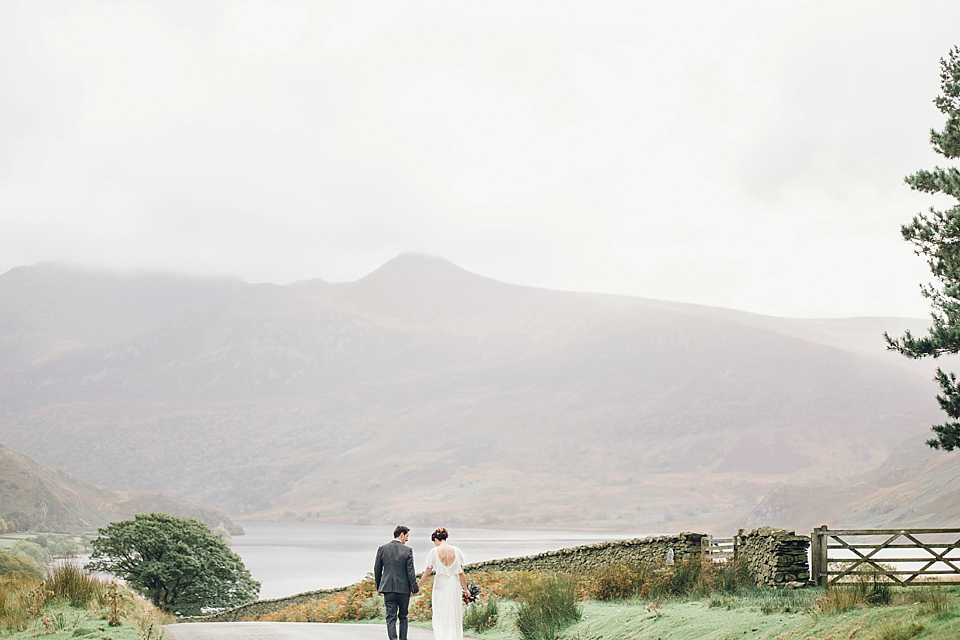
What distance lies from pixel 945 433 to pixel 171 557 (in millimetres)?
36910

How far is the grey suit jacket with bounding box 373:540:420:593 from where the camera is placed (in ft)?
44.2

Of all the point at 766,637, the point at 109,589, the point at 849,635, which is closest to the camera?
the point at 849,635

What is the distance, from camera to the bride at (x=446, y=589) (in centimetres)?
1320

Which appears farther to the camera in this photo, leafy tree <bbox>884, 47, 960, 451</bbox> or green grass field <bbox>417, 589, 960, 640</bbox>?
leafy tree <bbox>884, 47, 960, 451</bbox>

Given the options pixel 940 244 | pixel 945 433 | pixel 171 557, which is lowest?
pixel 171 557

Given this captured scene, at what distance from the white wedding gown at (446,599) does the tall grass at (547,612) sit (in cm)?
307

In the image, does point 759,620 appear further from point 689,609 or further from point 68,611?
point 68,611

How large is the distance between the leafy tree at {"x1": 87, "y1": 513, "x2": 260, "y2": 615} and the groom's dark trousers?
110 ft

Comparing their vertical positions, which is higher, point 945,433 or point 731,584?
point 945,433

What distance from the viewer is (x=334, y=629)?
19078 mm

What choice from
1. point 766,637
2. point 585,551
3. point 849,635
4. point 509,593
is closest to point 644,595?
point 509,593

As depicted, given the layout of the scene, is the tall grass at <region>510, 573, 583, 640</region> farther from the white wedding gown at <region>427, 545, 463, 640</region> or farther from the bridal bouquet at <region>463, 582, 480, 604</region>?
the white wedding gown at <region>427, 545, 463, 640</region>

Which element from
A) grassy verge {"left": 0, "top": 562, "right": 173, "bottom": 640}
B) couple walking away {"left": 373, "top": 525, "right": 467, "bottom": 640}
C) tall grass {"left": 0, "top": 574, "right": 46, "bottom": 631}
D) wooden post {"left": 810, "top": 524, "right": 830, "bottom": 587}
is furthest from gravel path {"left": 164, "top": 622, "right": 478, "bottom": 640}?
wooden post {"left": 810, "top": 524, "right": 830, "bottom": 587}

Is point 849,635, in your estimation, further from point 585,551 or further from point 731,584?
point 585,551
